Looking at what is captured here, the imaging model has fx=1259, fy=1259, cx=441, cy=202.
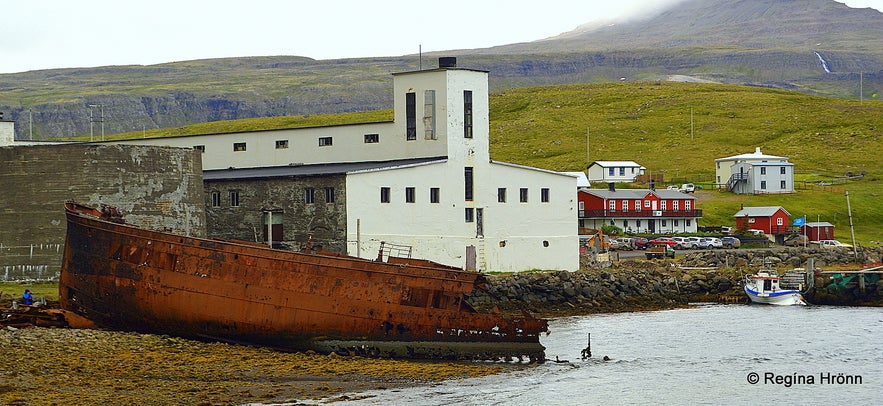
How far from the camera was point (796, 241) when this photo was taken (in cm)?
8531

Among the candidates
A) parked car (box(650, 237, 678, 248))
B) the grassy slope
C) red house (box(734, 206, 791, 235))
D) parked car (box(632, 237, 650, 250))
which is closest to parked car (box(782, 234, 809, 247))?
red house (box(734, 206, 791, 235))

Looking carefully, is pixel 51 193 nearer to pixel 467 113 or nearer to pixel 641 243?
pixel 467 113

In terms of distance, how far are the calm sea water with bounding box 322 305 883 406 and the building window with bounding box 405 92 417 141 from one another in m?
13.4

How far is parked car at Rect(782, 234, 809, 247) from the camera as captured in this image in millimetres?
84125

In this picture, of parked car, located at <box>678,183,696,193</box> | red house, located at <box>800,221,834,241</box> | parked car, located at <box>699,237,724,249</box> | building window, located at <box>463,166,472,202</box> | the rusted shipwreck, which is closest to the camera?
the rusted shipwreck

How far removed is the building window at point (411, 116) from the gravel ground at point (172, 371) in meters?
24.7

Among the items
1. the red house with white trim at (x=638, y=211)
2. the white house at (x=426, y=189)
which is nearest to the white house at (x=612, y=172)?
the red house with white trim at (x=638, y=211)

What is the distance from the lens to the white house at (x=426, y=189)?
5203 cm

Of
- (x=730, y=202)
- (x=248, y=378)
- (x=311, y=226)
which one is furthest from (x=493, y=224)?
(x=730, y=202)

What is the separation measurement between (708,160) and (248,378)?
110 meters

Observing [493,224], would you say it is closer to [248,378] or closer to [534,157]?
[248,378]

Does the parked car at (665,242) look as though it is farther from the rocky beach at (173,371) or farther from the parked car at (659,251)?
the rocky beach at (173,371)

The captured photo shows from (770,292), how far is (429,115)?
58.5ft

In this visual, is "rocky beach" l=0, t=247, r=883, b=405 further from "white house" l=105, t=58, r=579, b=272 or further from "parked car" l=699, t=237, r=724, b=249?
"parked car" l=699, t=237, r=724, b=249
